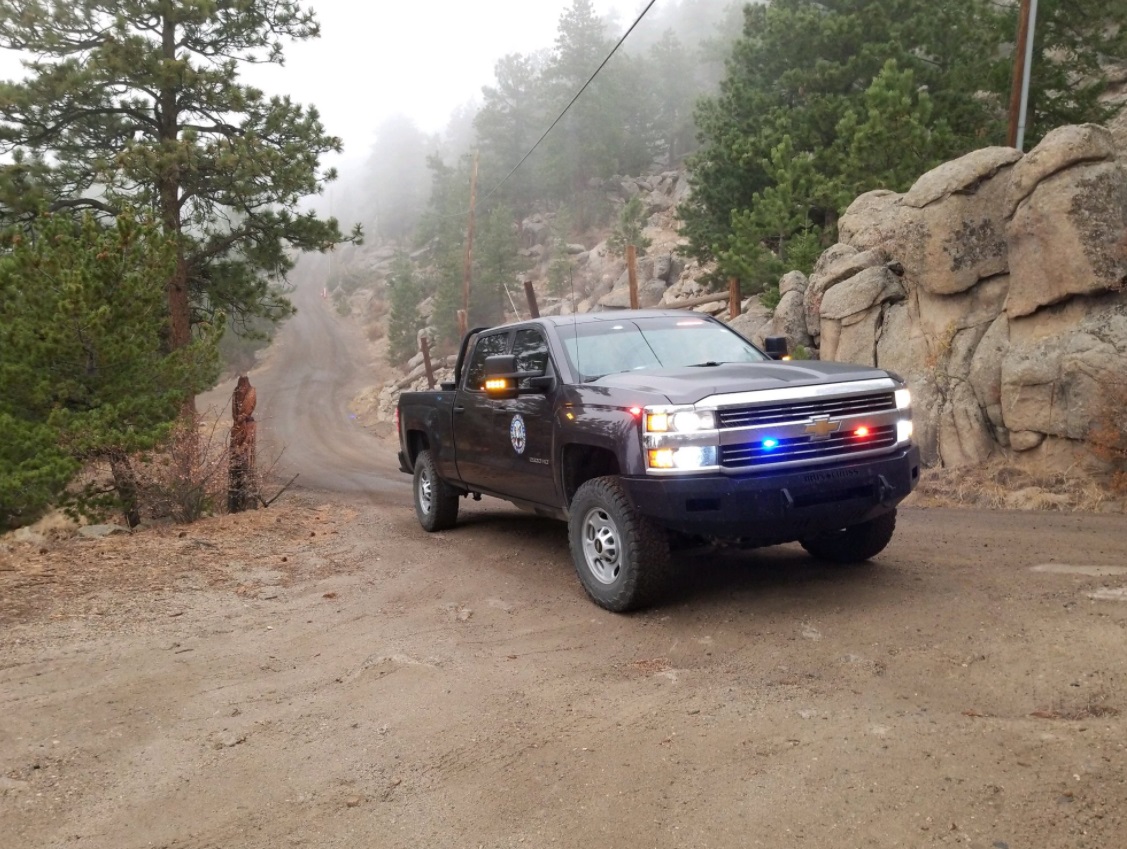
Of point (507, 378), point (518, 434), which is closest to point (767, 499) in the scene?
point (507, 378)

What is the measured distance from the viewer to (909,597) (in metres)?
5.75

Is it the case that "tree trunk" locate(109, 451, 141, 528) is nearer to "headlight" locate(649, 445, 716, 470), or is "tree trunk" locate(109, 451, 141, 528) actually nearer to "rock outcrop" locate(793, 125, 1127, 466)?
"headlight" locate(649, 445, 716, 470)

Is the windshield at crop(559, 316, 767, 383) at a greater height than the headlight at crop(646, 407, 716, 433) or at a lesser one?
greater

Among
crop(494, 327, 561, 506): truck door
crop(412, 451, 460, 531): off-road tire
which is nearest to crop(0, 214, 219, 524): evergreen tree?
crop(412, 451, 460, 531): off-road tire

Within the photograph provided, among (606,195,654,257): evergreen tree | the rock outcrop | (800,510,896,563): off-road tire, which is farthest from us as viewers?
(606,195,654,257): evergreen tree

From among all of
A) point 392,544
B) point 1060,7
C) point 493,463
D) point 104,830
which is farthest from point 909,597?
point 1060,7

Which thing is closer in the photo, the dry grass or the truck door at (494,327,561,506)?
the truck door at (494,327,561,506)

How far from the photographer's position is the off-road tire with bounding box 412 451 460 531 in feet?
30.5

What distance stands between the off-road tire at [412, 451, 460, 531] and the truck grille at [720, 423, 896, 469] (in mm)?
4482

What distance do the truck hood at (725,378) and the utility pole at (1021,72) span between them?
13.0m

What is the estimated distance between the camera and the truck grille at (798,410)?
207 inches

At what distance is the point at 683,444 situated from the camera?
5270 millimetres

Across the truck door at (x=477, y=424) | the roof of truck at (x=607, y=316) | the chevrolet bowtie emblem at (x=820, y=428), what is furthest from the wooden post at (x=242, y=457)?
the chevrolet bowtie emblem at (x=820, y=428)

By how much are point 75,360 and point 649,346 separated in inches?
330
